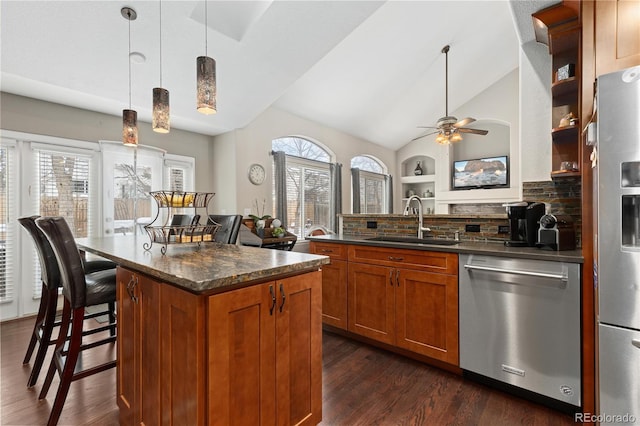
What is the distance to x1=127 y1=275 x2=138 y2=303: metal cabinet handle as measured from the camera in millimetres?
1459

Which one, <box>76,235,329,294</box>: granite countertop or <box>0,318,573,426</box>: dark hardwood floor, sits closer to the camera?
<box>76,235,329,294</box>: granite countertop

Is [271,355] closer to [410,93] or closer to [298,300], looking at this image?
[298,300]

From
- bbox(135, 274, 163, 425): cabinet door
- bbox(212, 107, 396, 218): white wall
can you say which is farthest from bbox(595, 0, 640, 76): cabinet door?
bbox(212, 107, 396, 218): white wall

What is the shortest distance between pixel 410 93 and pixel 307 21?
386 cm

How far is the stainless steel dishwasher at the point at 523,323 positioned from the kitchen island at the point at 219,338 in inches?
46.8

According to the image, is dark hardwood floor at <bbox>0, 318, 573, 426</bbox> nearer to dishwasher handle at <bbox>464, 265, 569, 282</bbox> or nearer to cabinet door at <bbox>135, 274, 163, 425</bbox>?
cabinet door at <bbox>135, 274, 163, 425</bbox>

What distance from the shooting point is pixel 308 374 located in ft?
4.90

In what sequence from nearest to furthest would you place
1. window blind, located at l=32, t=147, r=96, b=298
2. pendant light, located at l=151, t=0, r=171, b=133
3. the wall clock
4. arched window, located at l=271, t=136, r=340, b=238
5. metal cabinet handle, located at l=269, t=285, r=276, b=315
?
metal cabinet handle, located at l=269, t=285, r=276, b=315 → pendant light, located at l=151, t=0, r=171, b=133 → window blind, located at l=32, t=147, r=96, b=298 → the wall clock → arched window, located at l=271, t=136, r=340, b=238

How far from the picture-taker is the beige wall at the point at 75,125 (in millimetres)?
3320

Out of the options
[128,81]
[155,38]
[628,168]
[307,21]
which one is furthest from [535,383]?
[128,81]

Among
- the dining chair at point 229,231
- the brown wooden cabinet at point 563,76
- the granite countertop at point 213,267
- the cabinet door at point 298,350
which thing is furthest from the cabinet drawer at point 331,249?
the brown wooden cabinet at point 563,76

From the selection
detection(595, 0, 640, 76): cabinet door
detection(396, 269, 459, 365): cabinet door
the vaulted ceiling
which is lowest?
detection(396, 269, 459, 365): cabinet door

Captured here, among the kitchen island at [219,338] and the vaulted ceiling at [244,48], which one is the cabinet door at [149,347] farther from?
the vaulted ceiling at [244,48]

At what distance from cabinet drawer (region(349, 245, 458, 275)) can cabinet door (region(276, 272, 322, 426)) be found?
3.63ft
